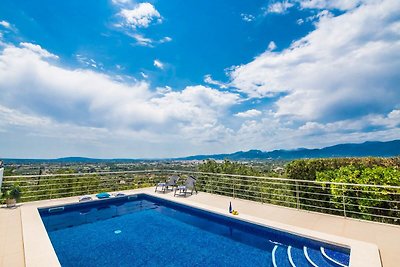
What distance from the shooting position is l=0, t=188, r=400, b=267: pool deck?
3562 mm

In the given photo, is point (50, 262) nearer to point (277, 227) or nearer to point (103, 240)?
point (103, 240)

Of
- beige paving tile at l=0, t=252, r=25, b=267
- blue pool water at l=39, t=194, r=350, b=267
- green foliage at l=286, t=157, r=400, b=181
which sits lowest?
blue pool water at l=39, t=194, r=350, b=267

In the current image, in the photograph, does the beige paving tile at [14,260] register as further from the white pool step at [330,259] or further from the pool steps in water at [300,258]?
the white pool step at [330,259]

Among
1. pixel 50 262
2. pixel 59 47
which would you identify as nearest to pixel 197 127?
pixel 59 47

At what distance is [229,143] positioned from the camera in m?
17.2

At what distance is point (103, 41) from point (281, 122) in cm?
1164

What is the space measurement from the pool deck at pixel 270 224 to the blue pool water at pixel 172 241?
12.2 inches

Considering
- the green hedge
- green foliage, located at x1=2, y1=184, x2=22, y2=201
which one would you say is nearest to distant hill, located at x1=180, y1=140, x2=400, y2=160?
the green hedge

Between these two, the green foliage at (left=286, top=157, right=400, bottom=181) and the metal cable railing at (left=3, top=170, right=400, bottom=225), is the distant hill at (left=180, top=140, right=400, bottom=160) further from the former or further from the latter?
the green foliage at (left=286, top=157, right=400, bottom=181)

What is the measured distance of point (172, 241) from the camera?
505 centimetres

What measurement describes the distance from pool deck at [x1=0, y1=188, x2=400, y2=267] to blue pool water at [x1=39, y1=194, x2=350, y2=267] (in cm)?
31

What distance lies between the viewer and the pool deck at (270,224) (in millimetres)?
3562

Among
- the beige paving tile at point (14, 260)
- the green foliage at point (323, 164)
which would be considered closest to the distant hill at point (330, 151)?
the green foliage at point (323, 164)

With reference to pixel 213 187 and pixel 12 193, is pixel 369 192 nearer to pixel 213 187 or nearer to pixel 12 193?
pixel 213 187
